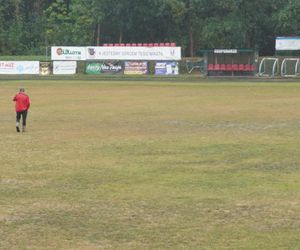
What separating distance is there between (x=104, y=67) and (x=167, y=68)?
23.0ft

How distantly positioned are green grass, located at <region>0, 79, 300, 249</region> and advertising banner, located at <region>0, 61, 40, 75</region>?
147 feet

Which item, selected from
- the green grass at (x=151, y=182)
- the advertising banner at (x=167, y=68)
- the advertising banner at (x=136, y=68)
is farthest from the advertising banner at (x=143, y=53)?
the green grass at (x=151, y=182)

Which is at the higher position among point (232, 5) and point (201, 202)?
point (232, 5)

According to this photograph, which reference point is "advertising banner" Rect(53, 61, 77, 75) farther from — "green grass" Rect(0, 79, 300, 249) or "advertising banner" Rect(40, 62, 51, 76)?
"green grass" Rect(0, 79, 300, 249)

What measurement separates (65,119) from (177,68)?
1733 inches

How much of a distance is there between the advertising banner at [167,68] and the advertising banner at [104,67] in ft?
13.6

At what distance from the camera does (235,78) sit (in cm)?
6462

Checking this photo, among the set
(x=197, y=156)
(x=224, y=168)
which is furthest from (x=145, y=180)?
(x=197, y=156)

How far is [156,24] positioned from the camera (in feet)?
293

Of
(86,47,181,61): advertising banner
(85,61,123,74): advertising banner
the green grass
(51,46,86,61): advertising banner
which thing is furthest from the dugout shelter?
the green grass

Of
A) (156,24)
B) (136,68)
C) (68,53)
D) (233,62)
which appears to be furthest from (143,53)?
(156,24)

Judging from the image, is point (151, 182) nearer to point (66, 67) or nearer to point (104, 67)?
point (104, 67)

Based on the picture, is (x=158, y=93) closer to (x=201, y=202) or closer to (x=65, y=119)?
(x=65, y=119)

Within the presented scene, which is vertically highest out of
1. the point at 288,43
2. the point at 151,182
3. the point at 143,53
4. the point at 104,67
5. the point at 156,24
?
the point at 156,24
